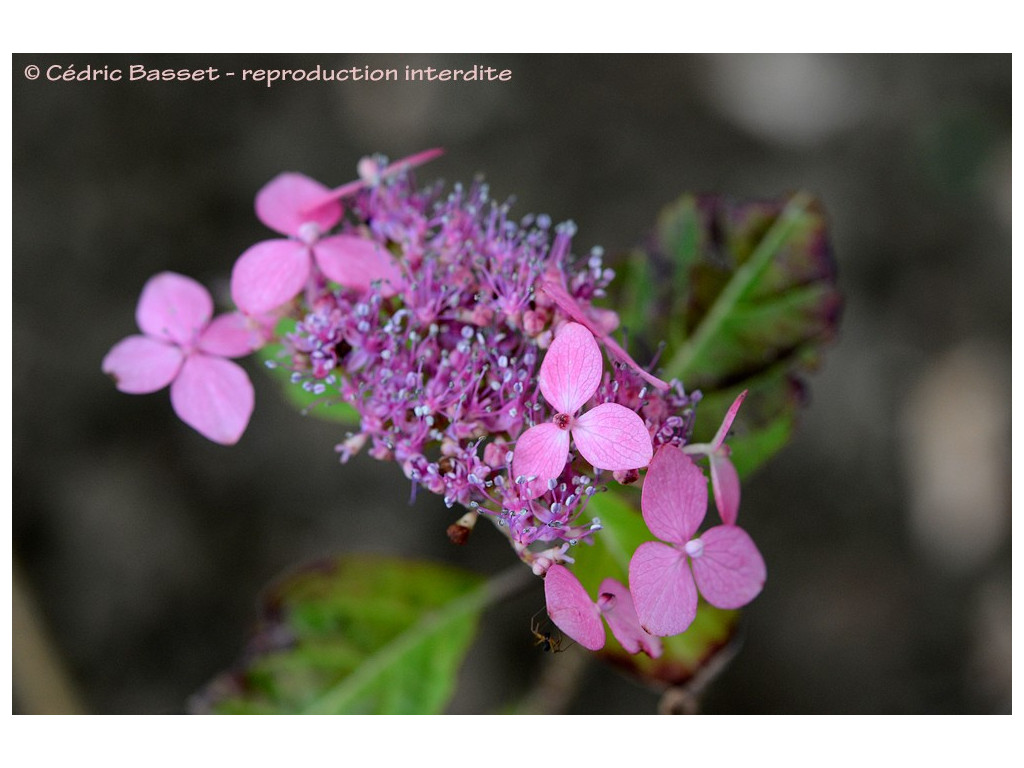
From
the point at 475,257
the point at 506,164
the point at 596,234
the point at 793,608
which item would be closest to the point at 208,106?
the point at 506,164

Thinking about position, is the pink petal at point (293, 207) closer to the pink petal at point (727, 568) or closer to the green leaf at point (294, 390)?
the green leaf at point (294, 390)

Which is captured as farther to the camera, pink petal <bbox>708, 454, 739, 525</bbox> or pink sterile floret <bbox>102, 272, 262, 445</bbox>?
pink sterile floret <bbox>102, 272, 262, 445</bbox>

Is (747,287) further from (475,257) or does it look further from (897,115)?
(897,115)

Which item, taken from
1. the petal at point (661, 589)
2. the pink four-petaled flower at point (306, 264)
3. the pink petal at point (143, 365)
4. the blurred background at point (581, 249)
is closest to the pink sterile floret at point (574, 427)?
the petal at point (661, 589)

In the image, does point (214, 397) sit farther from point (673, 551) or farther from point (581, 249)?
point (581, 249)

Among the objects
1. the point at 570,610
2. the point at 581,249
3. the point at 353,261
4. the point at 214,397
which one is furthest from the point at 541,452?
the point at 581,249

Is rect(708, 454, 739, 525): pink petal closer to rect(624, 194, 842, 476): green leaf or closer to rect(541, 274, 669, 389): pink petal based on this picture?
rect(541, 274, 669, 389): pink petal

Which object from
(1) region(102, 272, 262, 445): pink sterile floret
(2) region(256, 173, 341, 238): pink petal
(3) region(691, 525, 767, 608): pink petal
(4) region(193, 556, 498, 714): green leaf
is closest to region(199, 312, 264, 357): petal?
(1) region(102, 272, 262, 445): pink sterile floret
